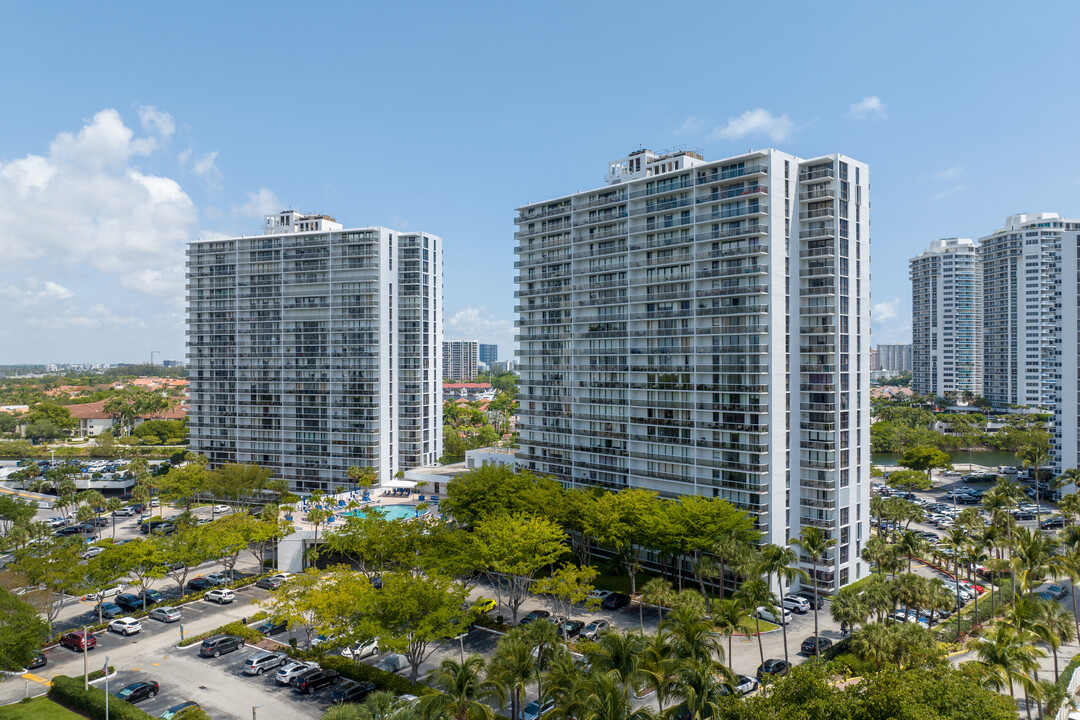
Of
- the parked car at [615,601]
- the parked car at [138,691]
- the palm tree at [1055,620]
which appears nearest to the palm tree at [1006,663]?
the palm tree at [1055,620]

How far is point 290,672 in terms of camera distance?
185 feet

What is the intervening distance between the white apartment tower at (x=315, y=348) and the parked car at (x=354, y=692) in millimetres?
71549

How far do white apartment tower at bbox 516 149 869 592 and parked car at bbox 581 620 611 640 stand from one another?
875 inches

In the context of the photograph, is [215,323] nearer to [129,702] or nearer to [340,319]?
[340,319]

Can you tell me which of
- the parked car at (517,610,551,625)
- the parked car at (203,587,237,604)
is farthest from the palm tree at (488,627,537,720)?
the parked car at (203,587,237,604)

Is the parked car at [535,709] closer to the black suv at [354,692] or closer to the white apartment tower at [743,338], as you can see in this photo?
the black suv at [354,692]

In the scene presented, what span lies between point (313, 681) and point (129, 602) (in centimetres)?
3432

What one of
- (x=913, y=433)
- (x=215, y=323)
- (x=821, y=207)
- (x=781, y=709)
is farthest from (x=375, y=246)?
(x=913, y=433)

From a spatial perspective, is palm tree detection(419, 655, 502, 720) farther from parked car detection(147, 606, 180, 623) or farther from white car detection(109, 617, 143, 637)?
parked car detection(147, 606, 180, 623)

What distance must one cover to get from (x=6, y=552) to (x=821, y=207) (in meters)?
111

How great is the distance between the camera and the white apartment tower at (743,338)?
76875mm

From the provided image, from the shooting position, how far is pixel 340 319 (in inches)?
4929

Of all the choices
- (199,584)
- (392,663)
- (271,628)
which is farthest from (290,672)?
(199,584)

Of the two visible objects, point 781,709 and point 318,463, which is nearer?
point 781,709
